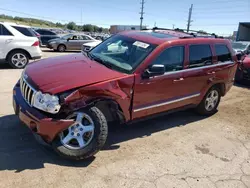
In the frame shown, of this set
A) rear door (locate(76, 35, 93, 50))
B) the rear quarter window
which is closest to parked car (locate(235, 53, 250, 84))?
the rear quarter window

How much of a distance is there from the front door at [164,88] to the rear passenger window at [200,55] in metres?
0.26

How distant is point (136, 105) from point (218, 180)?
1.58 meters

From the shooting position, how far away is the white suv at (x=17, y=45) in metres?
8.59

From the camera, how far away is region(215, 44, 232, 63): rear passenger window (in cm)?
521

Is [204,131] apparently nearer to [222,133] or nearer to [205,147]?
[222,133]

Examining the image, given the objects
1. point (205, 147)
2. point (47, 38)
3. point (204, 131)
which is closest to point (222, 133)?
point (204, 131)

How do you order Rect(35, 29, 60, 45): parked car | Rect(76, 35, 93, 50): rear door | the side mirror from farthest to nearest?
Rect(35, 29, 60, 45): parked car → Rect(76, 35, 93, 50): rear door → the side mirror

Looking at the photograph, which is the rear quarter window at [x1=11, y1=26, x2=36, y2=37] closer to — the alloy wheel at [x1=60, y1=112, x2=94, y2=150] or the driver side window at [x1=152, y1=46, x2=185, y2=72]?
the driver side window at [x1=152, y1=46, x2=185, y2=72]

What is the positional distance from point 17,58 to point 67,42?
8719 millimetres

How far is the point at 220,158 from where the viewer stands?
12.4 ft

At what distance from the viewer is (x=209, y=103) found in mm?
5371

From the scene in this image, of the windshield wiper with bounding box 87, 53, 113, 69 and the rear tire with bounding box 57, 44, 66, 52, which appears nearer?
the windshield wiper with bounding box 87, 53, 113, 69

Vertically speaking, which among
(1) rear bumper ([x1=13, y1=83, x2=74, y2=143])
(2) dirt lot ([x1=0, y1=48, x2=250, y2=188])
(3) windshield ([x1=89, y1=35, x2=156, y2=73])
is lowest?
(2) dirt lot ([x1=0, y1=48, x2=250, y2=188])

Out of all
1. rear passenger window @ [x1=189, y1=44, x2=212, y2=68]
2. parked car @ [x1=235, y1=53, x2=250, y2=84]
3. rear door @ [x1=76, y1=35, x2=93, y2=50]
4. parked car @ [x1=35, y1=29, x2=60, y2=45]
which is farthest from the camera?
parked car @ [x1=35, y1=29, x2=60, y2=45]
